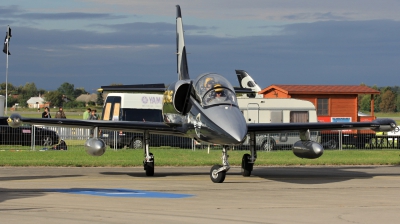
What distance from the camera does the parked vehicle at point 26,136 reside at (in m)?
32.2

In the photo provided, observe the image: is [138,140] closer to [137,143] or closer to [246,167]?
[137,143]

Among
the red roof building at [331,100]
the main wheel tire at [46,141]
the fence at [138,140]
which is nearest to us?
the fence at [138,140]

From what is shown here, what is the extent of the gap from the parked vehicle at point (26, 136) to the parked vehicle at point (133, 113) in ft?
8.62

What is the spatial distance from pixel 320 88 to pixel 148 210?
32.5m

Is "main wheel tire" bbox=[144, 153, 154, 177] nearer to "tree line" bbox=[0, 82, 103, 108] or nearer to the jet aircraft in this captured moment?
the jet aircraft

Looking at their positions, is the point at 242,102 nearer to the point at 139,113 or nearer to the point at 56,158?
the point at 139,113

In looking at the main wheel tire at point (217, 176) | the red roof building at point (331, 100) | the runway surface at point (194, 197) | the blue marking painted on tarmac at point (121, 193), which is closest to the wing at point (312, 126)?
the runway surface at point (194, 197)

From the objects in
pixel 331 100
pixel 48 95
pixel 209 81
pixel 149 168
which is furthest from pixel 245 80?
pixel 48 95

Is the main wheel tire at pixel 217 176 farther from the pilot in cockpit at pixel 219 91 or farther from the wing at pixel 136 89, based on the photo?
the wing at pixel 136 89

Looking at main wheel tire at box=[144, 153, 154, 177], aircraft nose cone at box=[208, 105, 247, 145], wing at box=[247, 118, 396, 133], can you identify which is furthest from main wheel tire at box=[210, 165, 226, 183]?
main wheel tire at box=[144, 153, 154, 177]

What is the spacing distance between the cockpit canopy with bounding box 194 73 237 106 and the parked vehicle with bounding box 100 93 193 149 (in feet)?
51.7

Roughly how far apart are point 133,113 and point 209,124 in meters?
17.3

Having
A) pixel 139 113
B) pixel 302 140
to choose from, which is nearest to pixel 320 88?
pixel 139 113

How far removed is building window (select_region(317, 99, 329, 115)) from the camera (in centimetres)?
4181
